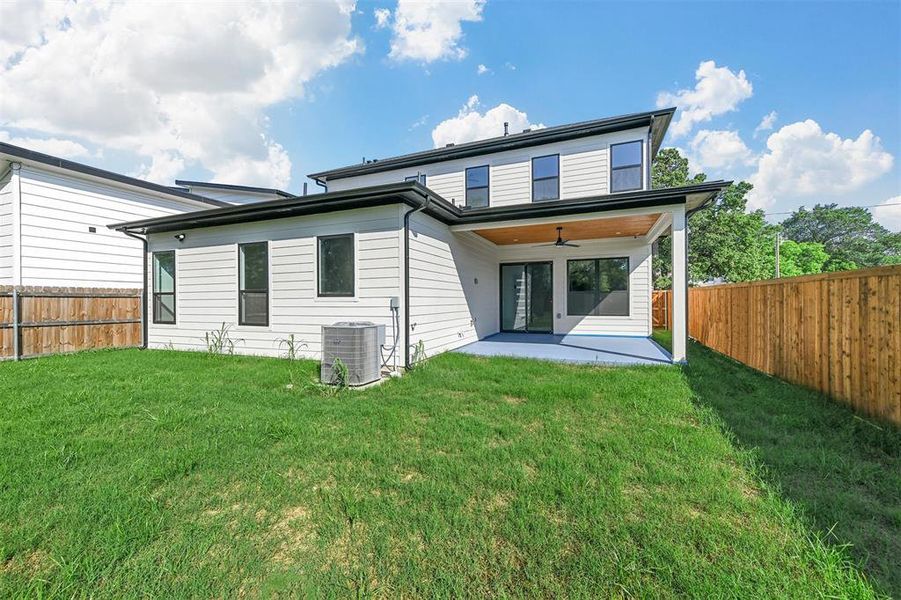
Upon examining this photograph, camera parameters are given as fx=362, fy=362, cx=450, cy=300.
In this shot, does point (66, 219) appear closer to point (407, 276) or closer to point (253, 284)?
point (253, 284)

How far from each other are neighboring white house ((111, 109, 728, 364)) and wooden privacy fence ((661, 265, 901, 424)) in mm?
1147

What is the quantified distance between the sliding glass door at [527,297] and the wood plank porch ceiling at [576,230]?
1.07 meters

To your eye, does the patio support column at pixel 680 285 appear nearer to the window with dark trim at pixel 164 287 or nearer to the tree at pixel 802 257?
the window with dark trim at pixel 164 287

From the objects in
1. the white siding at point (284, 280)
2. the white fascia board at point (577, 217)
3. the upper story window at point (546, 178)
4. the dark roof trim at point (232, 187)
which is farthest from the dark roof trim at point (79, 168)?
the upper story window at point (546, 178)

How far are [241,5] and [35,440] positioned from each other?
764 cm

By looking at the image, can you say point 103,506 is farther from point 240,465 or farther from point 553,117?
point 553,117

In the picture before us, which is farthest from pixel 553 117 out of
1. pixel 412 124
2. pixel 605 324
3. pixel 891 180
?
pixel 891 180

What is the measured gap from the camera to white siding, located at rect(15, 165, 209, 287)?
7.39 m

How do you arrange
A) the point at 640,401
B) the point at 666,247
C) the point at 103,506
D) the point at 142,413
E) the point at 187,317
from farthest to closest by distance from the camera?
the point at 666,247
the point at 187,317
the point at 640,401
the point at 142,413
the point at 103,506

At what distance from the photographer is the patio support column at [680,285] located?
233 inches

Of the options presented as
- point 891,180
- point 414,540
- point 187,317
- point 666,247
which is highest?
point 891,180

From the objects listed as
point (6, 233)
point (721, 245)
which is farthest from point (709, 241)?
point (6, 233)

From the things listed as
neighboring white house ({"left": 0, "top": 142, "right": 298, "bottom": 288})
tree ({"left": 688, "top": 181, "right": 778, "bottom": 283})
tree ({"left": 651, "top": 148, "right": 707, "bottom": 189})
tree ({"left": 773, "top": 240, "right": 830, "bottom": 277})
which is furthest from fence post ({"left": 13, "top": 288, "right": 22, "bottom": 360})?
tree ({"left": 773, "top": 240, "right": 830, "bottom": 277})

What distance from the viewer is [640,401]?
4027mm
